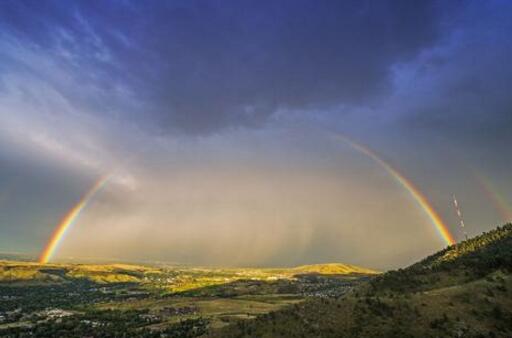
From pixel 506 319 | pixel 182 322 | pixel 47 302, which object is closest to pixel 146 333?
pixel 182 322

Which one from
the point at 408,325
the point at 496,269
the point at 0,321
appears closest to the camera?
the point at 408,325

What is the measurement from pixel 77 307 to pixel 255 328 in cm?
14362

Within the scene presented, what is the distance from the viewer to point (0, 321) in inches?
5197

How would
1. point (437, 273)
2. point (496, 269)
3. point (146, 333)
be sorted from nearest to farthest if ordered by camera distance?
point (496, 269) < point (437, 273) < point (146, 333)

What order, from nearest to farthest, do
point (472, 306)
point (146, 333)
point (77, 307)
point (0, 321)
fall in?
point (472, 306) < point (146, 333) < point (0, 321) < point (77, 307)

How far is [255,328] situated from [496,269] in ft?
124

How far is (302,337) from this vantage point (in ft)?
141

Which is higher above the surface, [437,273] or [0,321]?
[437,273]

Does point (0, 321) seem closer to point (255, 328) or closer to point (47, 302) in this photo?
point (47, 302)

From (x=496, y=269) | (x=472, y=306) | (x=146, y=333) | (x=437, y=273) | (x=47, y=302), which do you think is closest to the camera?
(x=472, y=306)

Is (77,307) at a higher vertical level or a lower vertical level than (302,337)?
higher

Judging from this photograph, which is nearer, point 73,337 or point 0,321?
point 73,337

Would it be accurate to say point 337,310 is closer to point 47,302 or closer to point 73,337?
point 73,337

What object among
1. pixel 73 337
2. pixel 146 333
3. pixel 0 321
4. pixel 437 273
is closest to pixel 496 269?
pixel 437 273
